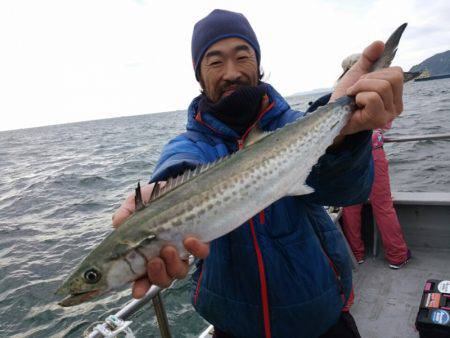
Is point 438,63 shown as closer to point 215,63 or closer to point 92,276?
point 215,63

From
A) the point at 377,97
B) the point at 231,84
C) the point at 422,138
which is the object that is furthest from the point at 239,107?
the point at 422,138

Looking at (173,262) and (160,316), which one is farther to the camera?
(160,316)

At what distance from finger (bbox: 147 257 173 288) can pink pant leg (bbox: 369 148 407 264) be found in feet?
15.2

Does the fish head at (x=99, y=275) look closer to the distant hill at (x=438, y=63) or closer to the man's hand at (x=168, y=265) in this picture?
the man's hand at (x=168, y=265)

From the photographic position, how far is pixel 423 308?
161 inches

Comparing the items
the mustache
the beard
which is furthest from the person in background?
the beard

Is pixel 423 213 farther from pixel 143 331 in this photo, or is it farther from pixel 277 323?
pixel 143 331

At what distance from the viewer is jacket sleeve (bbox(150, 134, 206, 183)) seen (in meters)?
2.57

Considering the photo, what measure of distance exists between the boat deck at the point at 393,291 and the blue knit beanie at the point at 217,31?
4.06 metres

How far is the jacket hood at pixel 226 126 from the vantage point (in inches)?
118

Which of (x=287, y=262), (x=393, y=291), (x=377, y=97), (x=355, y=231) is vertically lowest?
(x=393, y=291)

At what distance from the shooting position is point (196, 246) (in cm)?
229

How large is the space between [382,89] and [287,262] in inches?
53.3

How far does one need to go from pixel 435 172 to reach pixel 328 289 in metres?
15.5
